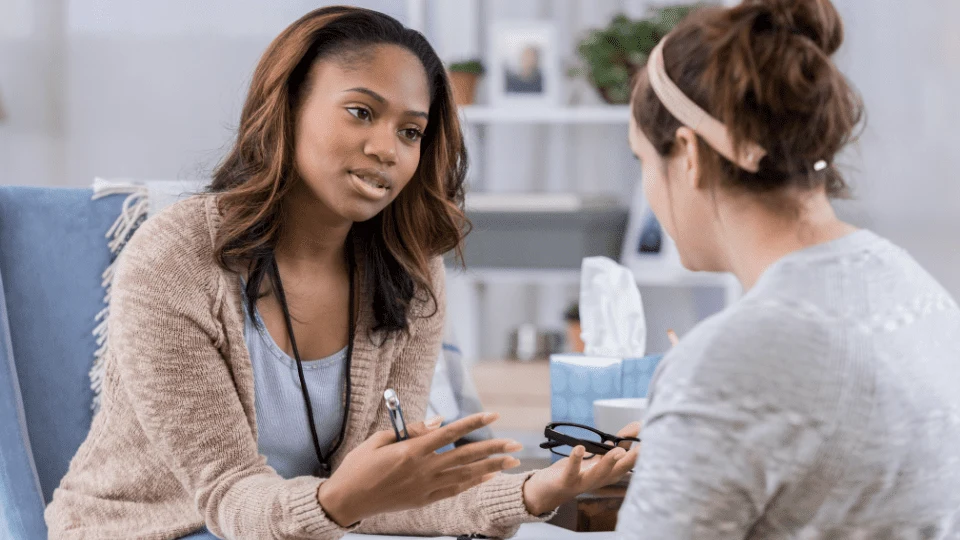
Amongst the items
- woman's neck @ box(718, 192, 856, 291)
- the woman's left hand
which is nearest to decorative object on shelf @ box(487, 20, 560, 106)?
the woman's left hand

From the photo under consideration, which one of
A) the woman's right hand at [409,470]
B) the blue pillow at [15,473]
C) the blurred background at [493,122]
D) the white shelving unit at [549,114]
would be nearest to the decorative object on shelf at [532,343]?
the blurred background at [493,122]

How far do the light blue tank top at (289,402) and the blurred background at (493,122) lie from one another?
4.36 feet

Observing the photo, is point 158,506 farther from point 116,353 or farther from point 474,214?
point 474,214

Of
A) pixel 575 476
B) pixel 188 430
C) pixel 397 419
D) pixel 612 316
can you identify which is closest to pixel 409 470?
pixel 397 419

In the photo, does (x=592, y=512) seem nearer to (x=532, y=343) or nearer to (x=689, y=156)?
(x=689, y=156)

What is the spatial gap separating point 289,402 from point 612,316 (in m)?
0.47

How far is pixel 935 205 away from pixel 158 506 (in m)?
1.59

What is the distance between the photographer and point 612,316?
1.40 meters

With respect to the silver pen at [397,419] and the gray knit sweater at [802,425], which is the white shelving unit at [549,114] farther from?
the gray knit sweater at [802,425]

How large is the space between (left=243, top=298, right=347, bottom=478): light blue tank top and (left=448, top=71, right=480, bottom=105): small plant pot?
→ 1666mm

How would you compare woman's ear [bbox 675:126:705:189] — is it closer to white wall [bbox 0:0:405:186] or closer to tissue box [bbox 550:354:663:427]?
tissue box [bbox 550:354:663:427]

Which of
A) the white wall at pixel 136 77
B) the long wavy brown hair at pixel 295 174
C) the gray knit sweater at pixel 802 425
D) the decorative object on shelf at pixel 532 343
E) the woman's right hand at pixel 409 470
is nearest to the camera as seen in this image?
the gray knit sweater at pixel 802 425

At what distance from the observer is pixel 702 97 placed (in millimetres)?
738

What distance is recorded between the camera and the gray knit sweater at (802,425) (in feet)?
2.12
